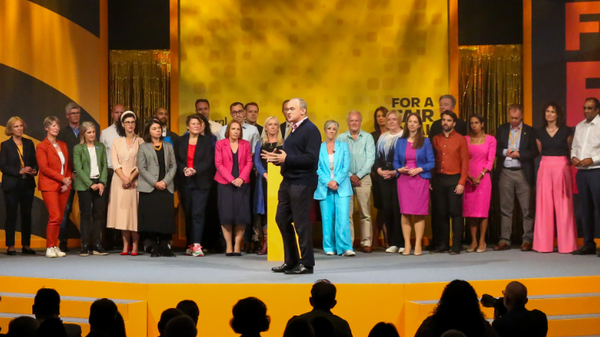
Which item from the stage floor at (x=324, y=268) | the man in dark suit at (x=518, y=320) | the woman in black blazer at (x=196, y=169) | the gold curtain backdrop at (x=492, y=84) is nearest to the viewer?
the man in dark suit at (x=518, y=320)

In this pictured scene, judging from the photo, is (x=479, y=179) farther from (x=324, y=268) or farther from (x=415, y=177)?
(x=324, y=268)

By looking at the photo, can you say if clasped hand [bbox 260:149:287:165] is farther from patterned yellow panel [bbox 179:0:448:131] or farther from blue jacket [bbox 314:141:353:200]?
patterned yellow panel [bbox 179:0:448:131]

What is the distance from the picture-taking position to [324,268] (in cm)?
654

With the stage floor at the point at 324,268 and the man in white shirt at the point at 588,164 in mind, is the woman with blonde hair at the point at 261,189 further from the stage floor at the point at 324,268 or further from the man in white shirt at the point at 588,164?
the man in white shirt at the point at 588,164

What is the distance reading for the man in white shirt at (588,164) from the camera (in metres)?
7.62

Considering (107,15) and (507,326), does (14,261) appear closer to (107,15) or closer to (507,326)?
(107,15)

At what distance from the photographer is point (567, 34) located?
8.58m

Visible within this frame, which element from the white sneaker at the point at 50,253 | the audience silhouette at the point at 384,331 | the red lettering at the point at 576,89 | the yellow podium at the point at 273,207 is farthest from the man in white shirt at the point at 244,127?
the audience silhouette at the point at 384,331

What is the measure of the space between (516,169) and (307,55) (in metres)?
2.93

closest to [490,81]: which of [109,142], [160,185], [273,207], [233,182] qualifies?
[273,207]

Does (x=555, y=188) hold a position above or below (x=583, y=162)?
below

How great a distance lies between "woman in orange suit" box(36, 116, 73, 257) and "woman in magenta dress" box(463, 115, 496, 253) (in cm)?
442

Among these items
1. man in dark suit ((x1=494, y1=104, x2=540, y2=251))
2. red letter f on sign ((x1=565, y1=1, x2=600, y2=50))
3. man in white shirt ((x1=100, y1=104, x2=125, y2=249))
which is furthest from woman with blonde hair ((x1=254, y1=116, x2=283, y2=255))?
red letter f on sign ((x1=565, y1=1, x2=600, y2=50))

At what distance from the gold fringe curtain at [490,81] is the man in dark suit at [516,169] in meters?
0.80
